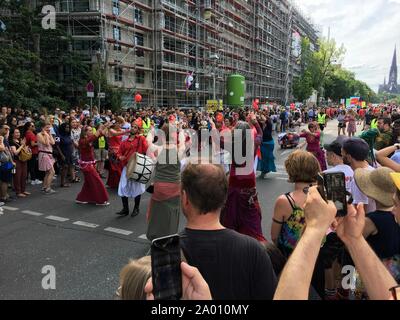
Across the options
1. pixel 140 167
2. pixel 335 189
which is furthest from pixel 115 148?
pixel 335 189

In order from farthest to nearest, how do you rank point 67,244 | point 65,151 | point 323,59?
point 323,59 → point 65,151 → point 67,244

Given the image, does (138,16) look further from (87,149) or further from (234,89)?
(87,149)

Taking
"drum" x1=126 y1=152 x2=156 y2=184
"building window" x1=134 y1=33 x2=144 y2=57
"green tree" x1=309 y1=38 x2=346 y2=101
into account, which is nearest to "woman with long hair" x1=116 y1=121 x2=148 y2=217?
"drum" x1=126 y1=152 x2=156 y2=184

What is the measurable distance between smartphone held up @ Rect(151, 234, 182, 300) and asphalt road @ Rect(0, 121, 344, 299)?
2.97 m

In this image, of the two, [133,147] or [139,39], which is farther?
[139,39]

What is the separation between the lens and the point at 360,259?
1.69m

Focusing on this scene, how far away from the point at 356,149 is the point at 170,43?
3736 cm

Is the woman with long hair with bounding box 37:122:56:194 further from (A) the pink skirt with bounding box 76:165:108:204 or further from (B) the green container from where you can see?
(B) the green container

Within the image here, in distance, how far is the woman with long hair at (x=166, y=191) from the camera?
4.91 m

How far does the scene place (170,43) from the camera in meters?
38.8

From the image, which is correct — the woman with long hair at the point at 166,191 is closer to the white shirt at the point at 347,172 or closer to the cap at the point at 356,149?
the white shirt at the point at 347,172

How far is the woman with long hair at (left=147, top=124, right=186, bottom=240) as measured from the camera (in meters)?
4.91
